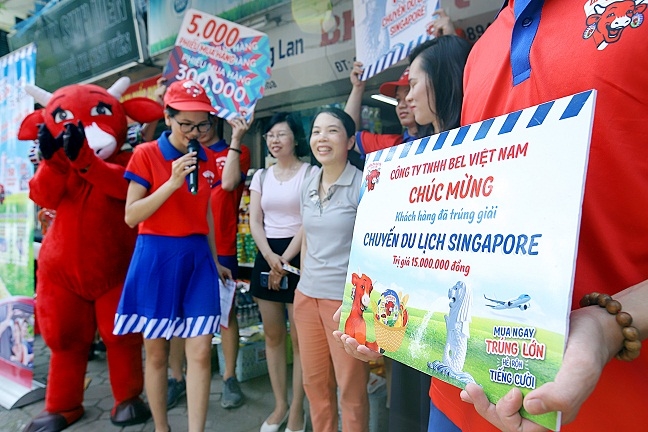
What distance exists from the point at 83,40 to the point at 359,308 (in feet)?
20.0

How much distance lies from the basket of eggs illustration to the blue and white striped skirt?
1.52 meters

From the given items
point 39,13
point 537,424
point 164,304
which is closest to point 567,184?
point 537,424

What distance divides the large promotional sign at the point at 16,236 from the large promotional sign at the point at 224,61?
1.15 m

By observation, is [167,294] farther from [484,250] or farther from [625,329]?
[625,329]

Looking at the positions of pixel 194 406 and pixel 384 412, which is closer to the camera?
pixel 194 406

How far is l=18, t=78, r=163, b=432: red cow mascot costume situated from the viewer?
2672 millimetres

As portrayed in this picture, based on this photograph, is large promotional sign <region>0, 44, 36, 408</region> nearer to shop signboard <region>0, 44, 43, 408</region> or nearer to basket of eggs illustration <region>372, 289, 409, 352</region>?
shop signboard <region>0, 44, 43, 408</region>

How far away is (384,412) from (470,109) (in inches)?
94.1

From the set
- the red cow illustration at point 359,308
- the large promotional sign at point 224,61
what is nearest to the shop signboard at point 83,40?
the large promotional sign at point 224,61

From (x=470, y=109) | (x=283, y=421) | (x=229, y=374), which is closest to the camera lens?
(x=470, y=109)

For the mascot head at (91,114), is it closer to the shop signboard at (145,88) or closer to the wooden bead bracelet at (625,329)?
the shop signboard at (145,88)

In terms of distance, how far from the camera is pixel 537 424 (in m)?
0.60

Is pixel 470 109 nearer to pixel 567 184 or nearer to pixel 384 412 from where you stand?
pixel 567 184

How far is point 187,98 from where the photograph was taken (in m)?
2.34
